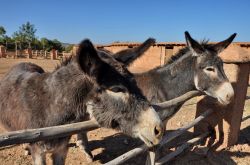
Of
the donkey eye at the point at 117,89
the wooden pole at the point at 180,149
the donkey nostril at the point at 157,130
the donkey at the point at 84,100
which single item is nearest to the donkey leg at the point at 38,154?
the donkey at the point at 84,100

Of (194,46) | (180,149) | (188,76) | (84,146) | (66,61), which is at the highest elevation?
(194,46)

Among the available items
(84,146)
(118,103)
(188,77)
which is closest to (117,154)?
(84,146)

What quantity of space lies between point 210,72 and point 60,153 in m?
2.69

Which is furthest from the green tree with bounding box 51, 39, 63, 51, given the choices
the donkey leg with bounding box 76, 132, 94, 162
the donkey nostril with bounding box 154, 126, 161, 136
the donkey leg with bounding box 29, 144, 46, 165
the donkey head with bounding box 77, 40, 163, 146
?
the donkey nostril with bounding box 154, 126, 161, 136

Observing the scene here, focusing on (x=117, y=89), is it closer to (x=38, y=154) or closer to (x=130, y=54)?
(x=130, y=54)

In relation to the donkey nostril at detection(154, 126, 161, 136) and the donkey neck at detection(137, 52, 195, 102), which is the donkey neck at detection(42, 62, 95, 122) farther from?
the donkey neck at detection(137, 52, 195, 102)

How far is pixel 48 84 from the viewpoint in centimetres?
248

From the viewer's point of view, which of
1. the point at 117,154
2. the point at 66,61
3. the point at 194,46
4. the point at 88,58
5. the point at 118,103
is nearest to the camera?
the point at 88,58

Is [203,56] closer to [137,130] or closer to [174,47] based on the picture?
[137,130]

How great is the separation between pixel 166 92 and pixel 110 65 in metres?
2.35

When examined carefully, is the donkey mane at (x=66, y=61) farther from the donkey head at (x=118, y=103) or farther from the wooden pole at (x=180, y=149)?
the wooden pole at (x=180, y=149)

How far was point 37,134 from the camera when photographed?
5.21 feet

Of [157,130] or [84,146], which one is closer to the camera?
[157,130]

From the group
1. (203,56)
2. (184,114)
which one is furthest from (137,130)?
(184,114)
